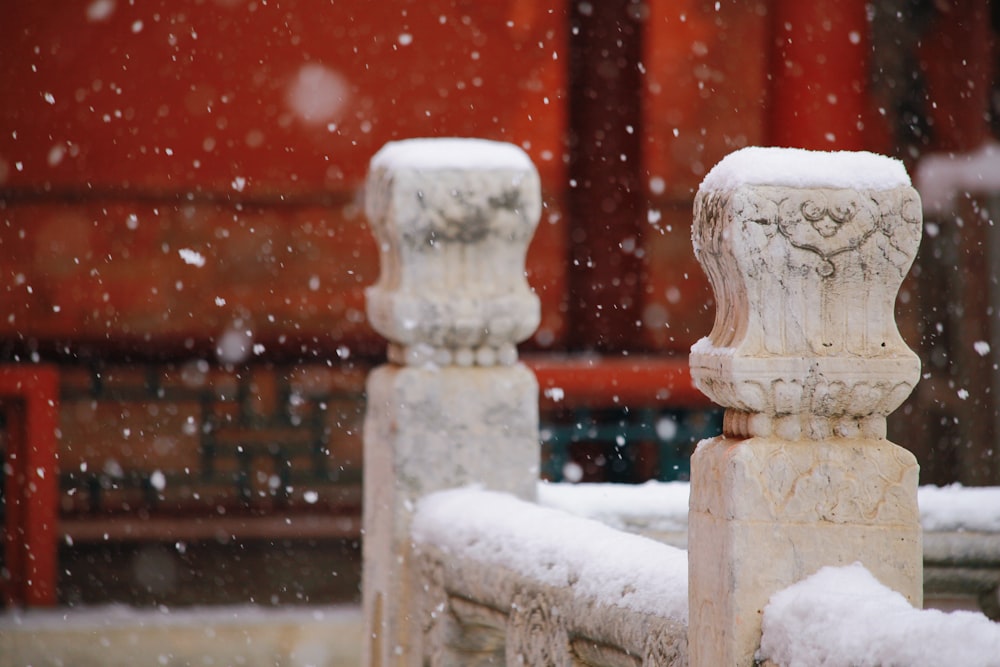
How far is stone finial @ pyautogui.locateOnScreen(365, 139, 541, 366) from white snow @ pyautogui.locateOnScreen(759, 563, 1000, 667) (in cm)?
173

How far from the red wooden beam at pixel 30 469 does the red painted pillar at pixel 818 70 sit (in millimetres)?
4251

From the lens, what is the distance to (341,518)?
25.2 ft

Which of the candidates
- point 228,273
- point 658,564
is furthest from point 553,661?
point 228,273

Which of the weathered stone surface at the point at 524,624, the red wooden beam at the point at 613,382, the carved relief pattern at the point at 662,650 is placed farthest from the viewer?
the red wooden beam at the point at 613,382

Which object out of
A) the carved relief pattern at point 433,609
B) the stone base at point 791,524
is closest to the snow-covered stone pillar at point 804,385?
the stone base at point 791,524

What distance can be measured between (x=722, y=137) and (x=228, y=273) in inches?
128

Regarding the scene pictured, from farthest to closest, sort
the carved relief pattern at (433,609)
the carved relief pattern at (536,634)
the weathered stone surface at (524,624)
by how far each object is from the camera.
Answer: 1. the carved relief pattern at (433,609)
2. the carved relief pattern at (536,634)
3. the weathered stone surface at (524,624)

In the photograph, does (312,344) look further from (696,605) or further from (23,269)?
(696,605)

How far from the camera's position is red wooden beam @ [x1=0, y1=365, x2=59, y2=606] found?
5789 mm

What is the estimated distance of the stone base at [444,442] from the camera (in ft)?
12.0

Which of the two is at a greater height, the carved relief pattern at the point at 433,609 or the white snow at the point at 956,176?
the white snow at the point at 956,176

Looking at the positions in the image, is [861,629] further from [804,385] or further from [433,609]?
[433,609]

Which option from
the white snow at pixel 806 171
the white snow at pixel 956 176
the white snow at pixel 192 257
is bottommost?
the white snow at pixel 192 257

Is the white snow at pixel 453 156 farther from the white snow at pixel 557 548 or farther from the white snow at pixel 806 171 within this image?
the white snow at pixel 806 171
